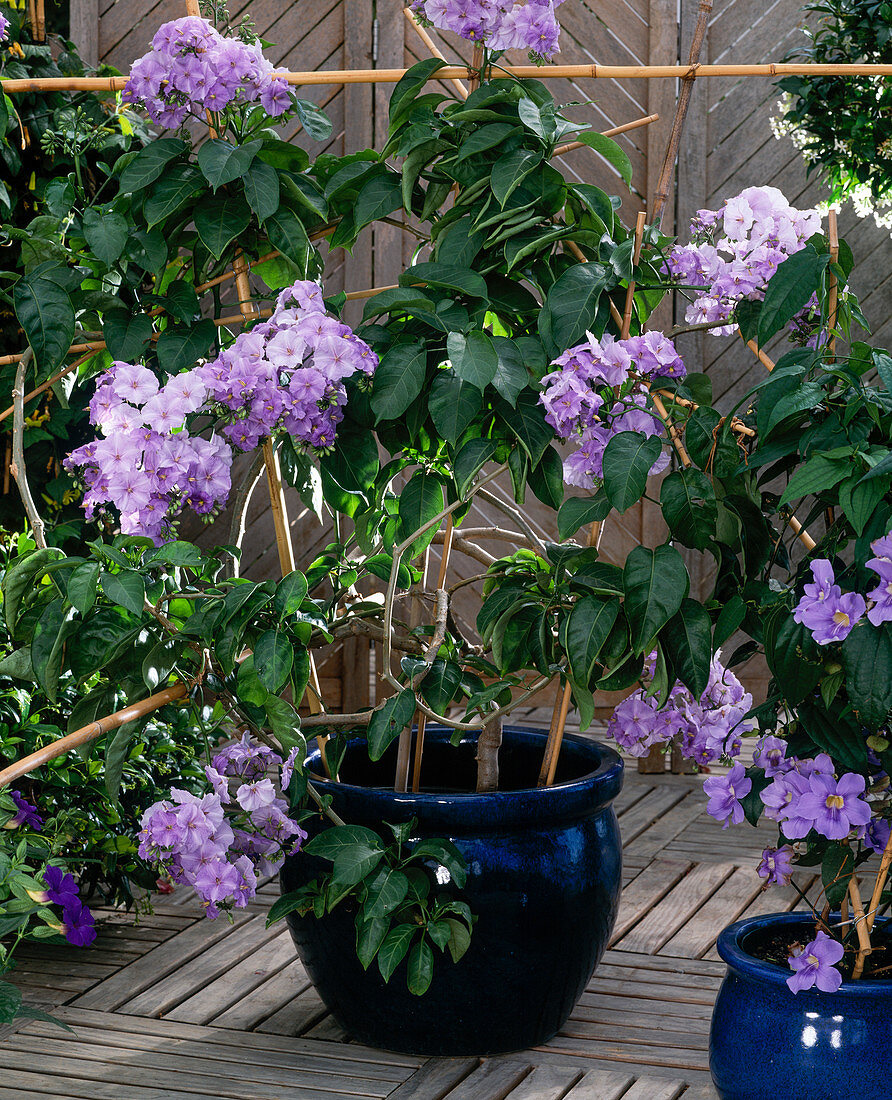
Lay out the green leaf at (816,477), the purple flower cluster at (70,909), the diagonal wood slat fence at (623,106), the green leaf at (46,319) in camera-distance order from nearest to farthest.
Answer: the green leaf at (816,477) → the green leaf at (46,319) → the purple flower cluster at (70,909) → the diagonal wood slat fence at (623,106)

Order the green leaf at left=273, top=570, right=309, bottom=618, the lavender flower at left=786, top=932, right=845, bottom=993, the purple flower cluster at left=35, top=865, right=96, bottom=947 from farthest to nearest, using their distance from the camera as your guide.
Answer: the purple flower cluster at left=35, top=865, right=96, bottom=947
the green leaf at left=273, top=570, right=309, bottom=618
the lavender flower at left=786, top=932, right=845, bottom=993

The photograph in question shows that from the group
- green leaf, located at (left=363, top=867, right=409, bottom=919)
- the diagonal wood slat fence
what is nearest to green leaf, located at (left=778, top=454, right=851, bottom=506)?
green leaf, located at (left=363, top=867, right=409, bottom=919)

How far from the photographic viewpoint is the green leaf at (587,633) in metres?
1.35

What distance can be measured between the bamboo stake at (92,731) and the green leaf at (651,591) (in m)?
0.52

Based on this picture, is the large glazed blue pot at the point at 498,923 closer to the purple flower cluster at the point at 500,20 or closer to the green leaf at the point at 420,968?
the green leaf at the point at 420,968

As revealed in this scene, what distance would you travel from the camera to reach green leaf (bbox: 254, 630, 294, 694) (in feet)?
4.50

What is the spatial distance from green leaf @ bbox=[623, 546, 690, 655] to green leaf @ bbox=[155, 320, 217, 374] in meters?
0.58

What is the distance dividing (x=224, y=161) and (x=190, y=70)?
0.10m

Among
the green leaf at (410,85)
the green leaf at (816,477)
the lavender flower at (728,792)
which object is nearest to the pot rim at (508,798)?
the lavender flower at (728,792)

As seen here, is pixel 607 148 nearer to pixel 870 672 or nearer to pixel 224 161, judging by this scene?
pixel 224 161

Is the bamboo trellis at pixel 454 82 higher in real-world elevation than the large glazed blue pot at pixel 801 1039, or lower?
higher

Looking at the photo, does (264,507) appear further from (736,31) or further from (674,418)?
(674,418)

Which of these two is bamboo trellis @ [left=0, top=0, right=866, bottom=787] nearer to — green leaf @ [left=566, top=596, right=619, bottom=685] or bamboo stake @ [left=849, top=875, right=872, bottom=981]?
green leaf @ [left=566, top=596, right=619, bottom=685]

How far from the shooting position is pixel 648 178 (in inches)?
123
